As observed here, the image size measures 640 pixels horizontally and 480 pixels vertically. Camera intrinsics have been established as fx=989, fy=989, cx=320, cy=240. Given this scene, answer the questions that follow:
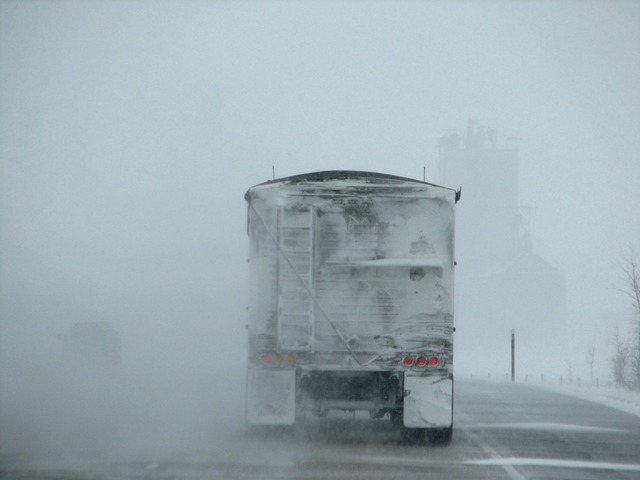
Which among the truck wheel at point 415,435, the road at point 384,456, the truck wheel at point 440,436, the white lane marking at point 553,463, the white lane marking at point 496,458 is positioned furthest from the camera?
the truck wheel at point 415,435

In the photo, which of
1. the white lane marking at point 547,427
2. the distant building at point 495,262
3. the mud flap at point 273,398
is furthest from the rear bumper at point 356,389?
the distant building at point 495,262

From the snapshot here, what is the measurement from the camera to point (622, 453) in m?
11.4

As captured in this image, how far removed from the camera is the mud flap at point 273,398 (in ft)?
38.4

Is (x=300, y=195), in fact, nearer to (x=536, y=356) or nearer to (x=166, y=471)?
(x=166, y=471)

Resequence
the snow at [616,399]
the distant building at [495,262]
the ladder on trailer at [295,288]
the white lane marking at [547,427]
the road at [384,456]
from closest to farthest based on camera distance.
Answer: the road at [384,456]
the ladder on trailer at [295,288]
the white lane marking at [547,427]
the snow at [616,399]
the distant building at [495,262]

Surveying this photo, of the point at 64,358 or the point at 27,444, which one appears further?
the point at 64,358

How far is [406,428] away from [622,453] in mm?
2493

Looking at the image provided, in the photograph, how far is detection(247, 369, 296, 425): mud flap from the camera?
38.4ft

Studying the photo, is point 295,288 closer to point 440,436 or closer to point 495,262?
point 440,436

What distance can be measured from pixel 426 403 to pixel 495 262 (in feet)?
367

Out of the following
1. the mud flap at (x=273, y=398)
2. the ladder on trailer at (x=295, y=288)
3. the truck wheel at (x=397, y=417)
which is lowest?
the truck wheel at (x=397, y=417)

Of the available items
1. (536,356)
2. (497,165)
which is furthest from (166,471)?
(497,165)

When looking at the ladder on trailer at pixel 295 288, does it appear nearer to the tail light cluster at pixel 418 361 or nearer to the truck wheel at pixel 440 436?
the tail light cluster at pixel 418 361

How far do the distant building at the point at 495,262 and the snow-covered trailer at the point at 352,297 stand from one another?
262 feet
